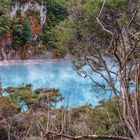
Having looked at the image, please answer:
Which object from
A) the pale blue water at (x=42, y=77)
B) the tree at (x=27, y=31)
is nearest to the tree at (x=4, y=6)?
the tree at (x=27, y=31)

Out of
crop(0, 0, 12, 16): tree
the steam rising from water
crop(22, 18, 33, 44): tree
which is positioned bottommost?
the steam rising from water

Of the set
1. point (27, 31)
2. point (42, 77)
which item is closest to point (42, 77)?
point (42, 77)

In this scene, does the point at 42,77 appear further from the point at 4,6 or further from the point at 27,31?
the point at 4,6

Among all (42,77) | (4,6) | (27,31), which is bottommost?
(42,77)

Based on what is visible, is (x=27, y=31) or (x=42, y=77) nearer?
(x=42, y=77)

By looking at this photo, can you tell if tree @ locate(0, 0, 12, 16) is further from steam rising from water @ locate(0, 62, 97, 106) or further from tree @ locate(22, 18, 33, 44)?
steam rising from water @ locate(0, 62, 97, 106)

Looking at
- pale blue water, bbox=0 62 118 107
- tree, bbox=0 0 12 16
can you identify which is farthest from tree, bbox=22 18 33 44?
pale blue water, bbox=0 62 118 107

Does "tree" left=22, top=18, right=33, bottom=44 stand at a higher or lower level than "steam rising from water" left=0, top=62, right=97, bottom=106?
higher

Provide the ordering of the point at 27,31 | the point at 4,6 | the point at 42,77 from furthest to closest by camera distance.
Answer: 1. the point at 27,31
2. the point at 4,6
3. the point at 42,77

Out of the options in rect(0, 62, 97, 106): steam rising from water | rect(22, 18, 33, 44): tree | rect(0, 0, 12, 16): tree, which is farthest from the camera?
rect(22, 18, 33, 44): tree

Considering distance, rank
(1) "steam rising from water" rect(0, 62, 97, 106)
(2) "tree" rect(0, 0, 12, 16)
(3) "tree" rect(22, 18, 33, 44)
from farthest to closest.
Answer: (3) "tree" rect(22, 18, 33, 44), (2) "tree" rect(0, 0, 12, 16), (1) "steam rising from water" rect(0, 62, 97, 106)

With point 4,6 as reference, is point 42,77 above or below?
below

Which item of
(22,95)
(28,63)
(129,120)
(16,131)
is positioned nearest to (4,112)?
(16,131)

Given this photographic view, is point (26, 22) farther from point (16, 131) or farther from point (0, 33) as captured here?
point (16, 131)
